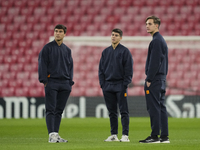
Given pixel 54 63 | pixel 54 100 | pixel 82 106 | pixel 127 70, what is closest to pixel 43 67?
pixel 54 63

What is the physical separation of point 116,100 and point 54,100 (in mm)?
815

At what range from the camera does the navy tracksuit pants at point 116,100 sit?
16.4 feet

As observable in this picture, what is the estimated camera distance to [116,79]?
5109mm

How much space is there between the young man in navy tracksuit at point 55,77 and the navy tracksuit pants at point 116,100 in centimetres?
53

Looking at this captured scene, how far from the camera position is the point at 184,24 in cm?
1156

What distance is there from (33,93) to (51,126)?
6.42 metres

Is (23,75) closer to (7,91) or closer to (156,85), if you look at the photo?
(7,91)

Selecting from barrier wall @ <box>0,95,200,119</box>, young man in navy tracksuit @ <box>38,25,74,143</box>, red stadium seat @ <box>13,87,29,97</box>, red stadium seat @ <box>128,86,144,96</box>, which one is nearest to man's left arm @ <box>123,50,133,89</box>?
young man in navy tracksuit @ <box>38,25,74,143</box>

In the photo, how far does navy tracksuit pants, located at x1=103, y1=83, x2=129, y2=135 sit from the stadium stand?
5630 millimetres

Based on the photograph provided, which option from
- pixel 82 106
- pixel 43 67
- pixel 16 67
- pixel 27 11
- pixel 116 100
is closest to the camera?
pixel 43 67

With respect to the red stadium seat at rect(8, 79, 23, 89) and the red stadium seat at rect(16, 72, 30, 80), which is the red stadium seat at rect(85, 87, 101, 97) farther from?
the red stadium seat at rect(8, 79, 23, 89)

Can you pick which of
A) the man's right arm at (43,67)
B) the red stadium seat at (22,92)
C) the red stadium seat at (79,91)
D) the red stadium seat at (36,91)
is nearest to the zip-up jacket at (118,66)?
the man's right arm at (43,67)

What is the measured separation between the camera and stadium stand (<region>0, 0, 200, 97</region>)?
11219 millimetres

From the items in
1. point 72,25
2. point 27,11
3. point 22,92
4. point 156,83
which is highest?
point 27,11
